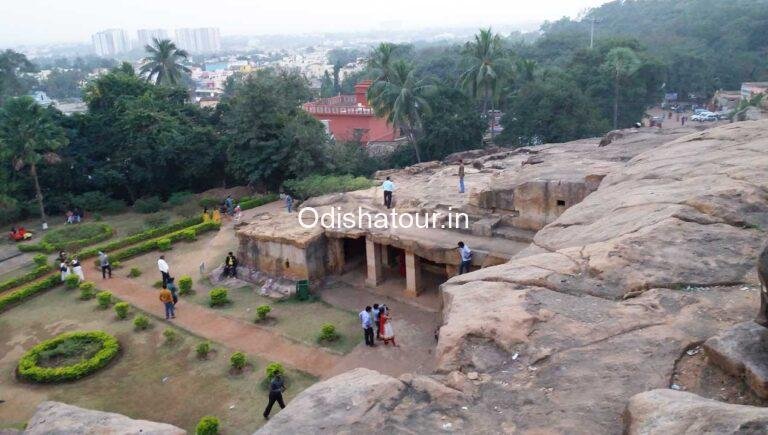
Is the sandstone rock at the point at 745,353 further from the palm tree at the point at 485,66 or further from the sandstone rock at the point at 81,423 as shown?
the palm tree at the point at 485,66

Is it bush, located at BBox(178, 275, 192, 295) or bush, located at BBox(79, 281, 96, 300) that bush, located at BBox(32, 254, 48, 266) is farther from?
bush, located at BBox(178, 275, 192, 295)

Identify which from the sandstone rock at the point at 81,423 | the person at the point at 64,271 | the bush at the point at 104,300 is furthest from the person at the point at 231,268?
the sandstone rock at the point at 81,423

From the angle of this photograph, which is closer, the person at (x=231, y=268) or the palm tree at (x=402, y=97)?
the person at (x=231, y=268)

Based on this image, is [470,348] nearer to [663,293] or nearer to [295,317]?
[663,293]

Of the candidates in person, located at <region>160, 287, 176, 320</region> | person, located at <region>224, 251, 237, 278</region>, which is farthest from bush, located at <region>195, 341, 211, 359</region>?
person, located at <region>224, 251, 237, 278</region>

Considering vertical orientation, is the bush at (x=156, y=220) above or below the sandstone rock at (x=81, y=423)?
below

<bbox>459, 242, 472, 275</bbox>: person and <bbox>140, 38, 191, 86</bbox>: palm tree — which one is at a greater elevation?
<bbox>140, 38, 191, 86</bbox>: palm tree
